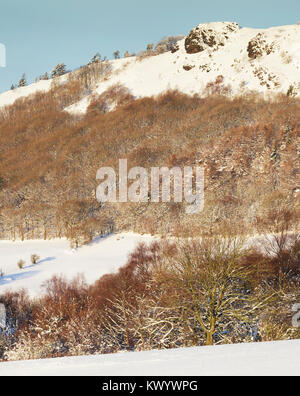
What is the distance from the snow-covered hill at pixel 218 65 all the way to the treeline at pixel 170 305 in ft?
168

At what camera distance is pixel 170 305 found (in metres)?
13.6

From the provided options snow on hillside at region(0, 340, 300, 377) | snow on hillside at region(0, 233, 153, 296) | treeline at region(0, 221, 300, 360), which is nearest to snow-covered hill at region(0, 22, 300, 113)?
snow on hillside at region(0, 233, 153, 296)

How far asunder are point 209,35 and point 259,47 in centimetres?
1942

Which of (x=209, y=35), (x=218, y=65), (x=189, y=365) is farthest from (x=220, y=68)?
(x=189, y=365)

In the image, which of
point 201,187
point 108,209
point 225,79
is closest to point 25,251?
point 108,209

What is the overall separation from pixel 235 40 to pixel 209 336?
8875cm

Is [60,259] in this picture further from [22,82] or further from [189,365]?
[22,82]

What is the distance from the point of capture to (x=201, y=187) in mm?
40625

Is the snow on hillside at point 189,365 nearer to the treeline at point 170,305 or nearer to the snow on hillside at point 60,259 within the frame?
the treeline at point 170,305

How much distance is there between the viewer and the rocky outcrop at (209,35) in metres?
78.6

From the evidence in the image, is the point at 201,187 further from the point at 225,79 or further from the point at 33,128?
the point at 33,128

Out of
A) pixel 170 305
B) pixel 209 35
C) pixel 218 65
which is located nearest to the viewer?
pixel 170 305

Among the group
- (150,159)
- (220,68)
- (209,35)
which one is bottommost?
(150,159)

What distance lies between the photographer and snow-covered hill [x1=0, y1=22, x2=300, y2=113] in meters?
61.8
